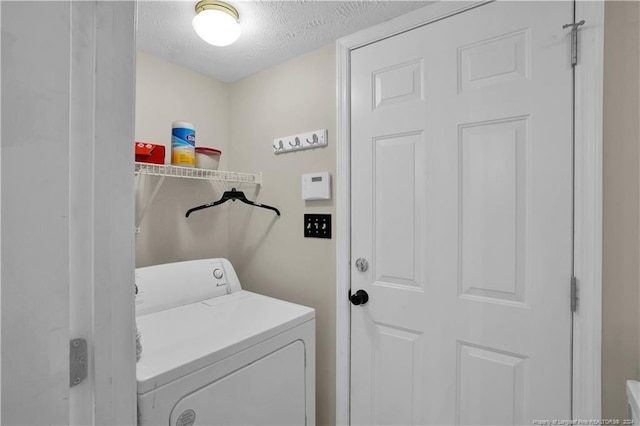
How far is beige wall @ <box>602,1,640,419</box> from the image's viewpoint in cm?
100

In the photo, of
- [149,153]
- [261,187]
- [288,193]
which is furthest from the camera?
[261,187]

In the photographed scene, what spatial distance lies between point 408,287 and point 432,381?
407 mm

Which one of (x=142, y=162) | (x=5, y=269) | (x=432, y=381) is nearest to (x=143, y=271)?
(x=142, y=162)

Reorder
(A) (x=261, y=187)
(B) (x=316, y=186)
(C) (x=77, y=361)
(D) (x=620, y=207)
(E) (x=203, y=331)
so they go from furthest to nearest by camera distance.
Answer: (A) (x=261, y=187) → (B) (x=316, y=186) → (E) (x=203, y=331) → (D) (x=620, y=207) → (C) (x=77, y=361)

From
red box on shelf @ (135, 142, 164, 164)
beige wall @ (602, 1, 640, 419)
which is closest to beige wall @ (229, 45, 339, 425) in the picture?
red box on shelf @ (135, 142, 164, 164)

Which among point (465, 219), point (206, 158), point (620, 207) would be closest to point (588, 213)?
point (620, 207)

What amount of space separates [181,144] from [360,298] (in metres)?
1.20

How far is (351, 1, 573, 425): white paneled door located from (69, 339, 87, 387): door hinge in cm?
121

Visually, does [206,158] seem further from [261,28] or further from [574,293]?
[574,293]

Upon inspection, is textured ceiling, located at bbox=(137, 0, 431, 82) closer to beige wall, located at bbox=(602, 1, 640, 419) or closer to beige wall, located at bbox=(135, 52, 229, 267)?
beige wall, located at bbox=(135, 52, 229, 267)

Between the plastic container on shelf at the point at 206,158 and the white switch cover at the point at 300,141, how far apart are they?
1.15ft

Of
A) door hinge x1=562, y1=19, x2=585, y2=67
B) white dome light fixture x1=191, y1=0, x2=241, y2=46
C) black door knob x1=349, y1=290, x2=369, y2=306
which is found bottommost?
black door knob x1=349, y1=290, x2=369, y2=306

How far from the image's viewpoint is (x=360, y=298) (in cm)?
152

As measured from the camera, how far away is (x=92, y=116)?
0.47 meters
